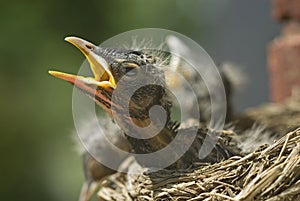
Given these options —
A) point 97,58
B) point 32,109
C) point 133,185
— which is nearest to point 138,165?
point 133,185

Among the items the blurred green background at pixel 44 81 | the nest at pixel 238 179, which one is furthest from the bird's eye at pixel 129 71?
the blurred green background at pixel 44 81

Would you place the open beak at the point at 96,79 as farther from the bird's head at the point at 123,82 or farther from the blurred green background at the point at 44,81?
the blurred green background at the point at 44,81

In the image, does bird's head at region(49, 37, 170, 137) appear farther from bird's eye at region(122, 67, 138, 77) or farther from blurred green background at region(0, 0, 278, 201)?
blurred green background at region(0, 0, 278, 201)

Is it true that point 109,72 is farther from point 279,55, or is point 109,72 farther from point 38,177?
point 38,177

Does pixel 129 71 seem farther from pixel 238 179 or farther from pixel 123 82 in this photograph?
pixel 238 179

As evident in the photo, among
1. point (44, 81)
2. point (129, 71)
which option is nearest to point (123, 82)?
point (129, 71)

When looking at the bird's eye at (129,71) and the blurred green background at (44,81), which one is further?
the blurred green background at (44,81)

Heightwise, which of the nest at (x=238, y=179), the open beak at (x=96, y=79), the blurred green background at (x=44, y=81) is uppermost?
the open beak at (x=96, y=79)
